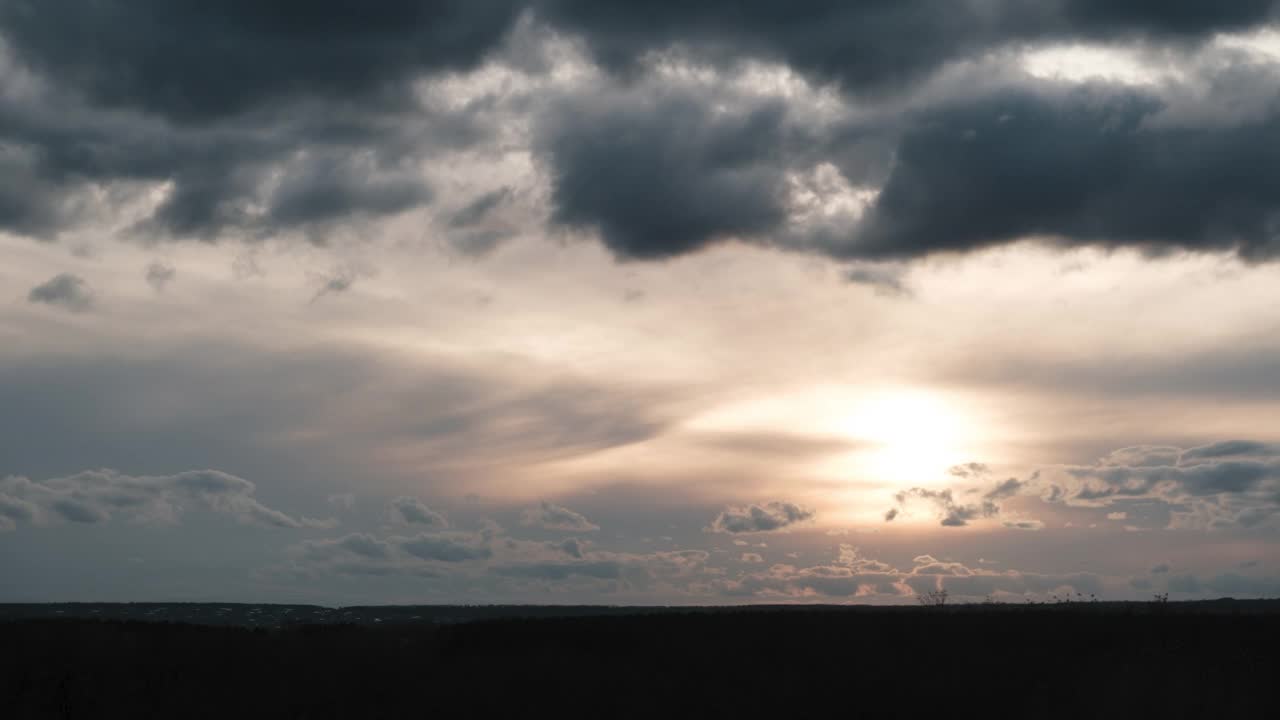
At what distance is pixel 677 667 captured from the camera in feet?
176

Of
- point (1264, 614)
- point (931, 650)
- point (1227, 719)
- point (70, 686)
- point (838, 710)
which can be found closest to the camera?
point (1227, 719)

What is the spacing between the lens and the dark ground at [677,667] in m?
46.8

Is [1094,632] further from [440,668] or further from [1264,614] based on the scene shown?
[440,668]

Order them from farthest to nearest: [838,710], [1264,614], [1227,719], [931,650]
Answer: [1264,614], [931,650], [838,710], [1227,719]

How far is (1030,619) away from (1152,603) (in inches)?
1079

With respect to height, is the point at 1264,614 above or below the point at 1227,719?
above

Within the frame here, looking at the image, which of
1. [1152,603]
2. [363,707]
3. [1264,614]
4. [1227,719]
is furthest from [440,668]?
[1152,603]

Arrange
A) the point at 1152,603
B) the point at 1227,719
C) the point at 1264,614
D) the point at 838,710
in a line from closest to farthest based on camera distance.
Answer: the point at 1227,719, the point at 838,710, the point at 1264,614, the point at 1152,603

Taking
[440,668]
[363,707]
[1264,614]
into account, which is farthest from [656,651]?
[1264,614]

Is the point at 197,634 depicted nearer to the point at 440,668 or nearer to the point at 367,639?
the point at 367,639

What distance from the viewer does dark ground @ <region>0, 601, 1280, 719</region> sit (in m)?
46.8

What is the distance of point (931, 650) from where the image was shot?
54.0m

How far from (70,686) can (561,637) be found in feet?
75.5

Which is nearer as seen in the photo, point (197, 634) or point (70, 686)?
point (70, 686)
